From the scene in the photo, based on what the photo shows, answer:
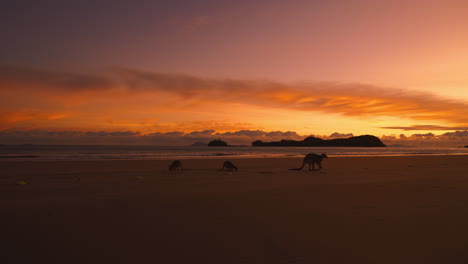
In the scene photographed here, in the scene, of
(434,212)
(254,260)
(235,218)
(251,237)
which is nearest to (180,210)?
(235,218)

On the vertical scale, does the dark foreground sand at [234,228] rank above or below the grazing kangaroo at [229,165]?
below

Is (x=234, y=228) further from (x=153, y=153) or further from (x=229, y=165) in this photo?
(x=153, y=153)

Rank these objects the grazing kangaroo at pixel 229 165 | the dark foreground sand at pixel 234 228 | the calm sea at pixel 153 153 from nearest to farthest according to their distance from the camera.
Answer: the dark foreground sand at pixel 234 228
the grazing kangaroo at pixel 229 165
the calm sea at pixel 153 153

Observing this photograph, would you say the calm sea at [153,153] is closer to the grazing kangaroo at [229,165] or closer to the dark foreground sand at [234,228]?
the grazing kangaroo at [229,165]

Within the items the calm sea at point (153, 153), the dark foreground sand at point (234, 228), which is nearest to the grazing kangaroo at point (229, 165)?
the dark foreground sand at point (234, 228)

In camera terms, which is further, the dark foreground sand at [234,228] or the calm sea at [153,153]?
the calm sea at [153,153]

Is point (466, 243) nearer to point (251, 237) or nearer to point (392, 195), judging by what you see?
point (251, 237)

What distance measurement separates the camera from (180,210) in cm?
646

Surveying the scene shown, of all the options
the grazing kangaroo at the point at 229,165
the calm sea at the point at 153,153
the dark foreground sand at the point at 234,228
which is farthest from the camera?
the calm sea at the point at 153,153

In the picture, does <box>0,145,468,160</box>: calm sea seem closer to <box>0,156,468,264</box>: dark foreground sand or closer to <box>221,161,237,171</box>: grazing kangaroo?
<box>221,161,237,171</box>: grazing kangaroo

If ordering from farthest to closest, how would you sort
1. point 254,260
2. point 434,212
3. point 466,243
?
1. point 434,212
2. point 466,243
3. point 254,260

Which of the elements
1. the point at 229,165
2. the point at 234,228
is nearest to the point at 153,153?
the point at 229,165

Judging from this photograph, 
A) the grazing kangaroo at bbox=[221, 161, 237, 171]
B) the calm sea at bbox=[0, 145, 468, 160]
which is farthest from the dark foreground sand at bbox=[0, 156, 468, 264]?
the calm sea at bbox=[0, 145, 468, 160]

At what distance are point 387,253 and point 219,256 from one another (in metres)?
2.37
